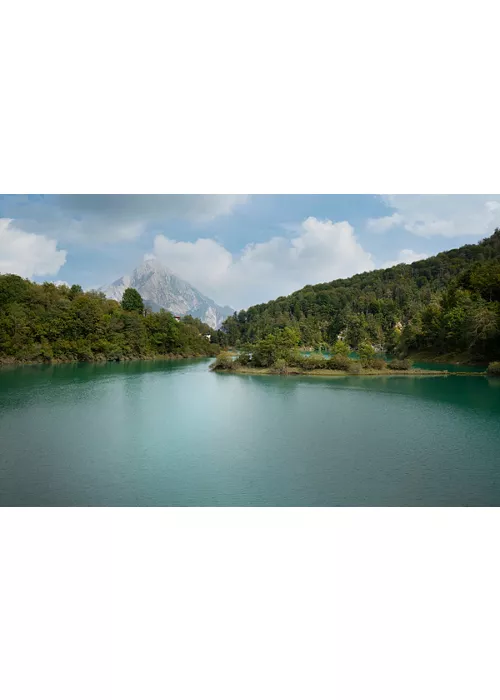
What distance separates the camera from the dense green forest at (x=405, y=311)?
16.4 meters

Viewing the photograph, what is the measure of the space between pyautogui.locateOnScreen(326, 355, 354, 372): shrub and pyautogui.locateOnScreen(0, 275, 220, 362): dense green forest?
9.94 m

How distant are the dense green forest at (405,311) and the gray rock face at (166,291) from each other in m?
1.10

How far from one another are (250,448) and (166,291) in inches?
511

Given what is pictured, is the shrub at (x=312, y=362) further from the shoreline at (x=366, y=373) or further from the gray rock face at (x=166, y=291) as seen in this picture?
the gray rock face at (x=166, y=291)

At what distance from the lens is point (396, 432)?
6.58 m

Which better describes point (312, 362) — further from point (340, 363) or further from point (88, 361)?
point (88, 361)

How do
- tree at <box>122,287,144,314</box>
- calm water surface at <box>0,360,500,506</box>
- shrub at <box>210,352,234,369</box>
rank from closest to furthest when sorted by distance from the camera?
calm water surface at <box>0,360,500,506</box> → shrub at <box>210,352,234,369</box> → tree at <box>122,287,144,314</box>

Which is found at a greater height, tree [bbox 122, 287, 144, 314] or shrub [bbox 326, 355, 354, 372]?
tree [bbox 122, 287, 144, 314]

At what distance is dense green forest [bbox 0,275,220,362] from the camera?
1733 centimetres

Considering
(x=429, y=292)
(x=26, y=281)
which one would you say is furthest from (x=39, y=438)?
(x=429, y=292)

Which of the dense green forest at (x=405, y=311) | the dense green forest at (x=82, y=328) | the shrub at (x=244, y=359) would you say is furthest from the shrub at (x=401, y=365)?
the dense green forest at (x=82, y=328)

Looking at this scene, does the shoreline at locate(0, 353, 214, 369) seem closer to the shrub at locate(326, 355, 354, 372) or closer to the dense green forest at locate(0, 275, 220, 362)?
the dense green forest at locate(0, 275, 220, 362)

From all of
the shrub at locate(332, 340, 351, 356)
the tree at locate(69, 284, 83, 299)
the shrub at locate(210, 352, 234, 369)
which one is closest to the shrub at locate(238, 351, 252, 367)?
the shrub at locate(210, 352, 234, 369)
